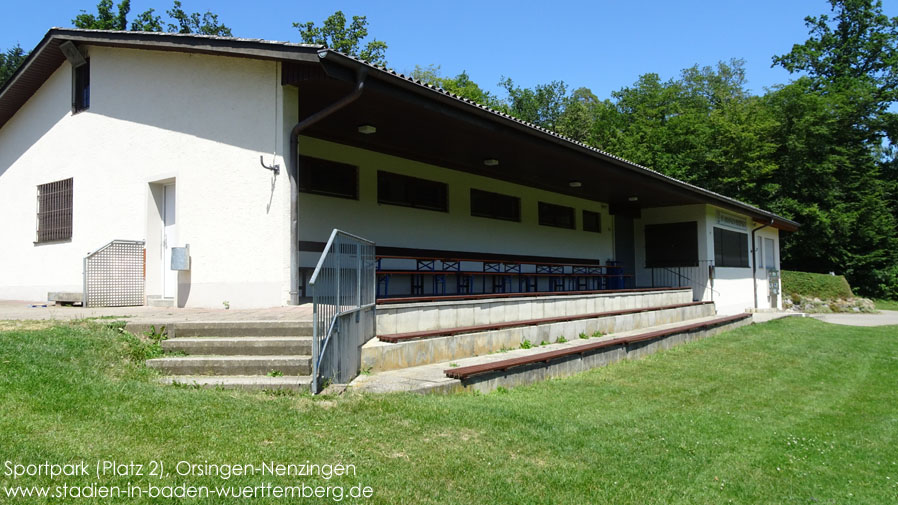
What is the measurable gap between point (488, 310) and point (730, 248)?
13716mm

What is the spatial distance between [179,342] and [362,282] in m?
2.00

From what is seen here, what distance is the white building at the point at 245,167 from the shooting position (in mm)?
8539

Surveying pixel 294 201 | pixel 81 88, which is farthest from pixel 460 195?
pixel 81 88

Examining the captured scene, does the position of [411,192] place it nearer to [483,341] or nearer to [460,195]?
[460,195]

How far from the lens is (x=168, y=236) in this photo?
1019cm

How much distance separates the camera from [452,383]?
5.99 meters

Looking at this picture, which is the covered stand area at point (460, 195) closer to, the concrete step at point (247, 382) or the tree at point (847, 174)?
the concrete step at point (247, 382)

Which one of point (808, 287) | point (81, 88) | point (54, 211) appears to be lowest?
point (808, 287)

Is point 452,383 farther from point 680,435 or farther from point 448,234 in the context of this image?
point 448,234

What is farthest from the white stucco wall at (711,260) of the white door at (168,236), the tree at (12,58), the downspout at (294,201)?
the tree at (12,58)

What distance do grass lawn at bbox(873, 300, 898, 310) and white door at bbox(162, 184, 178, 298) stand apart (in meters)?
30.7

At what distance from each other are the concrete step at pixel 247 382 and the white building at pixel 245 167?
2.88 metres

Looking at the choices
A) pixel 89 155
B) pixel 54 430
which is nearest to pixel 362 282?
pixel 54 430

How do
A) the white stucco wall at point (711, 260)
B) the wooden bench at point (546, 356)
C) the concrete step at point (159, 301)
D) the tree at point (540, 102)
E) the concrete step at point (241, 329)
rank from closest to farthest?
the wooden bench at point (546, 356), the concrete step at point (241, 329), the concrete step at point (159, 301), the white stucco wall at point (711, 260), the tree at point (540, 102)
